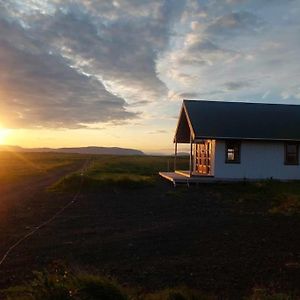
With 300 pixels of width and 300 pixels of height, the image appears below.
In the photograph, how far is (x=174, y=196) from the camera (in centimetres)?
2217

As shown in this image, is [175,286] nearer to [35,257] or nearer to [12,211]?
[35,257]

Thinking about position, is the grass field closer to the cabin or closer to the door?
the cabin

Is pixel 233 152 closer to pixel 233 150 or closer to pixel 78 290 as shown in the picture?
pixel 233 150

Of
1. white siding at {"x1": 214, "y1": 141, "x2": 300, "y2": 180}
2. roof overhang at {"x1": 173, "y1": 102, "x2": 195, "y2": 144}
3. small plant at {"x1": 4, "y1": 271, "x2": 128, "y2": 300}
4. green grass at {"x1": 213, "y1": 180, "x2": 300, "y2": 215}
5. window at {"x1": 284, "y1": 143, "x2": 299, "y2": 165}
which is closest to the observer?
small plant at {"x1": 4, "y1": 271, "x2": 128, "y2": 300}

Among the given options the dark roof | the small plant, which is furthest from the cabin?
the small plant

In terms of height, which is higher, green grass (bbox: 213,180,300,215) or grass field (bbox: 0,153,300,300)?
green grass (bbox: 213,180,300,215)

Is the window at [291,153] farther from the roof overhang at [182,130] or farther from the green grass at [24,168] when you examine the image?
the green grass at [24,168]

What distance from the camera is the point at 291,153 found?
27.7 meters

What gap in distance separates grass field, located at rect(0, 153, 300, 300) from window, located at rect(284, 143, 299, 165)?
16.4 ft

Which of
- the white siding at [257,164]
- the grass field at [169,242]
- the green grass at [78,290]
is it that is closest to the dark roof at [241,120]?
the white siding at [257,164]

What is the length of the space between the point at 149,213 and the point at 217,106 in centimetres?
1489

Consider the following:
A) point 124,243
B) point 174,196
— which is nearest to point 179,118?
point 174,196

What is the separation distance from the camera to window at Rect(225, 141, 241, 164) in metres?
27.1

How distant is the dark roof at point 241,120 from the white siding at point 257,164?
623 millimetres
